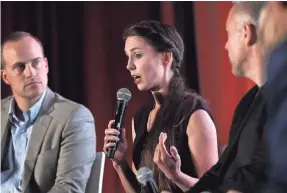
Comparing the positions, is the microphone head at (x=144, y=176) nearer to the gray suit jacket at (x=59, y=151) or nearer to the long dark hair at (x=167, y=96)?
the long dark hair at (x=167, y=96)

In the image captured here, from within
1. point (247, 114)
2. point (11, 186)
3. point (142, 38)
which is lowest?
point (11, 186)

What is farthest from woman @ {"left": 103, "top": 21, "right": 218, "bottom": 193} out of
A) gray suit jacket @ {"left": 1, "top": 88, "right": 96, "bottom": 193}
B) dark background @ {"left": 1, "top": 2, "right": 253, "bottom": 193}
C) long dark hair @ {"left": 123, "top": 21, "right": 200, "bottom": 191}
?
dark background @ {"left": 1, "top": 2, "right": 253, "bottom": 193}

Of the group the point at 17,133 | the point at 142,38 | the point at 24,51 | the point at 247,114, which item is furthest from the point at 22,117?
the point at 247,114

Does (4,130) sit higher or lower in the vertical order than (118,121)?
lower

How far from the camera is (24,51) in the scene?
2184mm

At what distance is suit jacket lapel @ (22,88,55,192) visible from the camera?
202 centimetres

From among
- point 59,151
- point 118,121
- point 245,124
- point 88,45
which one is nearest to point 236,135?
point 245,124

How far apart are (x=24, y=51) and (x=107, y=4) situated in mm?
1038

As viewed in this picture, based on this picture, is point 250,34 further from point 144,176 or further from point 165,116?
point 165,116

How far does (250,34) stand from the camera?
4.15 feet

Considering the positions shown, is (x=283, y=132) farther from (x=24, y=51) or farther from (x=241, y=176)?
(x=24, y=51)

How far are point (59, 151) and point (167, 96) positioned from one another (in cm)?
52

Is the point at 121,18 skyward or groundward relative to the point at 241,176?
skyward

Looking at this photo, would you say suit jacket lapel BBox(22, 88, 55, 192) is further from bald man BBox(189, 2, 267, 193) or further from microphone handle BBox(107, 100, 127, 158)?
bald man BBox(189, 2, 267, 193)
